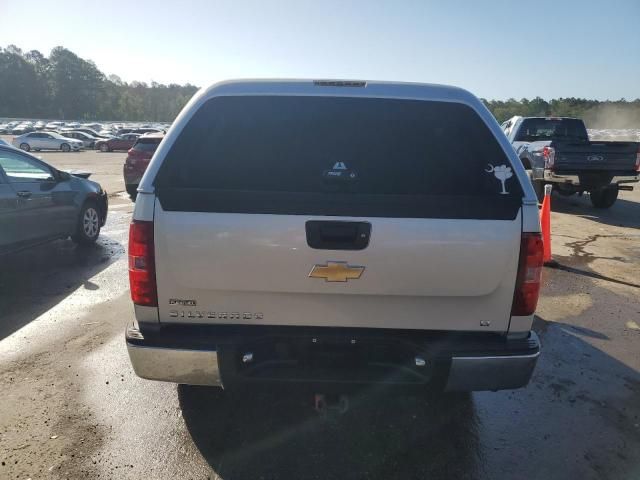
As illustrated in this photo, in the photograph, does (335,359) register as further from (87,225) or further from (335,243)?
(87,225)

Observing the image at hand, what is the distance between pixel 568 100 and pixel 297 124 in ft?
199

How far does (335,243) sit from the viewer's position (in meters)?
2.20

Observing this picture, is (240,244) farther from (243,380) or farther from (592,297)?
(592,297)

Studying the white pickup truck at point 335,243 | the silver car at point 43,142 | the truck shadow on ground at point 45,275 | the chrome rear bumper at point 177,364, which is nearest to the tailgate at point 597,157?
the white pickup truck at point 335,243

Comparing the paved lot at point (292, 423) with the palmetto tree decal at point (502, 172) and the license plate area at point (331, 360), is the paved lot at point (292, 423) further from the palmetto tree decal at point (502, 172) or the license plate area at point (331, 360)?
the palmetto tree decal at point (502, 172)

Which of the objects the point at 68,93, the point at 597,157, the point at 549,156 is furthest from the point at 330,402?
Result: the point at 68,93

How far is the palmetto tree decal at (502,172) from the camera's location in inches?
91.4

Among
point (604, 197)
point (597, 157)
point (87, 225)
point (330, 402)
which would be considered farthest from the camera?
point (604, 197)

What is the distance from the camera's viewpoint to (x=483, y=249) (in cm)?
218

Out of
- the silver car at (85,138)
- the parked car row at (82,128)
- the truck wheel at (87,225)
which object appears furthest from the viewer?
the parked car row at (82,128)

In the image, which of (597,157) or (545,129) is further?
(545,129)

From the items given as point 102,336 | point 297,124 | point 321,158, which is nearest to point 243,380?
point 321,158

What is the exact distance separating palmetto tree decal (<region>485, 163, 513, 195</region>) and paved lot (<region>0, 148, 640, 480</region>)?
1281 mm

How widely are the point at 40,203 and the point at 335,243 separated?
5.46m
